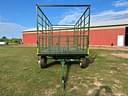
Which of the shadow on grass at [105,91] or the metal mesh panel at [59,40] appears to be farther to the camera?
the metal mesh panel at [59,40]

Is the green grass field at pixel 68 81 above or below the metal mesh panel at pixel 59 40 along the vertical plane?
below

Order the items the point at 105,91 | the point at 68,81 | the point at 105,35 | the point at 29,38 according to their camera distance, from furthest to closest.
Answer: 1. the point at 29,38
2. the point at 105,35
3. the point at 68,81
4. the point at 105,91

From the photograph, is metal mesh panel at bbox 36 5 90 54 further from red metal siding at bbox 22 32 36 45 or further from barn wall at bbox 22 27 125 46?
red metal siding at bbox 22 32 36 45

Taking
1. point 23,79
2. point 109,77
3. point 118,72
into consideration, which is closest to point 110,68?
point 118,72

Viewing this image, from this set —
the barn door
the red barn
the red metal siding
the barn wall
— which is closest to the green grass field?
the barn wall

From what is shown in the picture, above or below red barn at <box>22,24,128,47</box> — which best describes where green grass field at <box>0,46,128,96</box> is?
below

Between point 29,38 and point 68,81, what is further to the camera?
point 29,38

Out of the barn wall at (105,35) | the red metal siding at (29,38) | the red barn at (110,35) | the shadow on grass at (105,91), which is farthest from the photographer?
the red metal siding at (29,38)

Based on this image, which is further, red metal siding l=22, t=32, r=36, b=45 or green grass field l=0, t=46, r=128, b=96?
red metal siding l=22, t=32, r=36, b=45

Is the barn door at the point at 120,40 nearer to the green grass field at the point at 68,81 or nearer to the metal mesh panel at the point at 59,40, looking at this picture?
the metal mesh panel at the point at 59,40

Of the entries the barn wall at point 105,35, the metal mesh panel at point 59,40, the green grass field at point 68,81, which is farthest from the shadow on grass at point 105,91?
the barn wall at point 105,35

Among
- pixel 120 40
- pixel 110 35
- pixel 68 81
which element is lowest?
pixel 68 81

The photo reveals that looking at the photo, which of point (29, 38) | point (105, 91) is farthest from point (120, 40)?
point (105, 91)

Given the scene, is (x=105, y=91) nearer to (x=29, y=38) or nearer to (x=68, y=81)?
(x=68, y=81)
